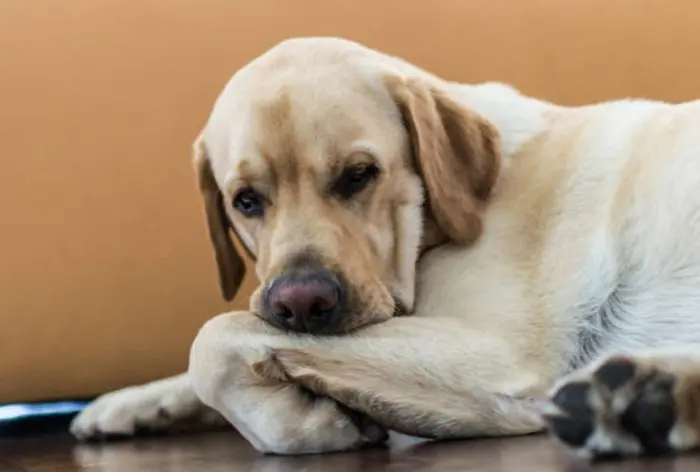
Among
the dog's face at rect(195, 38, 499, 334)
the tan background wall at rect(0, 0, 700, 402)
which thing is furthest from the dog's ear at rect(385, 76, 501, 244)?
the tan background wall at rect(0, 0, 700, 402)

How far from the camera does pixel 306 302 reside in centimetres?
187

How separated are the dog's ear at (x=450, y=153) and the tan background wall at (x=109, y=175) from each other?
2.89 feet

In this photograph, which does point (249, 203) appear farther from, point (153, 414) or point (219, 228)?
point (153, 414)

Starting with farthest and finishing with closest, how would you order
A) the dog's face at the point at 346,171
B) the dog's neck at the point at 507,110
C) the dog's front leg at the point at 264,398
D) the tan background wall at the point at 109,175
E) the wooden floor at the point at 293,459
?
1. the tan background wall at the point at 109,175
2. the dog's neck at the point at 507,110
3. the dog's face at the point at 346,171
4. the dog's front leg at the point at 264,398
5. the wooden floor at the point at 293,459

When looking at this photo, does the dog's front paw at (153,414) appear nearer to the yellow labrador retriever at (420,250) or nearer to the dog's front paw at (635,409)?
the yellow labrador retriever at (420,250)

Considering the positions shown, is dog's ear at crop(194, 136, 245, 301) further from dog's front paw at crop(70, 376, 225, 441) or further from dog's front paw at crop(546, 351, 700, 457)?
dog's front paw at crop(546, 351, 700, 457)

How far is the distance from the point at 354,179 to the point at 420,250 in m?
0.21

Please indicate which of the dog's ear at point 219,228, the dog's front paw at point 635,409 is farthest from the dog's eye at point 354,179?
the dog's front paw at point 635,409

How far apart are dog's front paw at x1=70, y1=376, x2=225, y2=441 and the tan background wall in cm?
51

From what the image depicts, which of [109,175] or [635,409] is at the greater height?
[109,175]

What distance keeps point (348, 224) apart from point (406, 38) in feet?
3.77

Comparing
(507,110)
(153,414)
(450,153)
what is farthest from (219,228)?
(507,110)

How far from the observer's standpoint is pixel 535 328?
6.51ft

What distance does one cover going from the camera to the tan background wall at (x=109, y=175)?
111 inches
